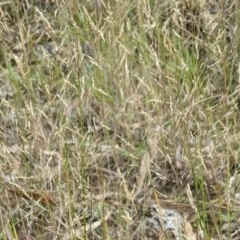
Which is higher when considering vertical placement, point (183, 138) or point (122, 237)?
point (183, 138)

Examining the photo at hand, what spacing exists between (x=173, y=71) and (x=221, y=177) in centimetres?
38

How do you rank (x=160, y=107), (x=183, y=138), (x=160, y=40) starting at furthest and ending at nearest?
(x=160, y=40) < (x=160, y=107) < (x=183, y=138)

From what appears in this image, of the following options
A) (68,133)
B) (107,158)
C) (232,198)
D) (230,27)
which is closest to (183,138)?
(232,198)

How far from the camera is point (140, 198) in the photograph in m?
1.83

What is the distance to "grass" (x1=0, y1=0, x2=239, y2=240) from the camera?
5.22 ft

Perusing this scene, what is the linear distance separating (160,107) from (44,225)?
0.50 m

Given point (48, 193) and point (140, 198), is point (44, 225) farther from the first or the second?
point (140, 198)

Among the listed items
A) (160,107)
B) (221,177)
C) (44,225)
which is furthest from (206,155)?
(44,225)

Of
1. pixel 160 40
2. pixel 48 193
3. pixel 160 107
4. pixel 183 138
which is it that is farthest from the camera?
pixel 160 40

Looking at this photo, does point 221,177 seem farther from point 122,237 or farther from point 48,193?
point 48,193

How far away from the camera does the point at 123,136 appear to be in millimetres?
1960

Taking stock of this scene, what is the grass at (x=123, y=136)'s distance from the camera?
159cm

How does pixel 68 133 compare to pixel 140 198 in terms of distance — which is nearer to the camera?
pixel 140 198

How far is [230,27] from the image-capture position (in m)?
2.12
